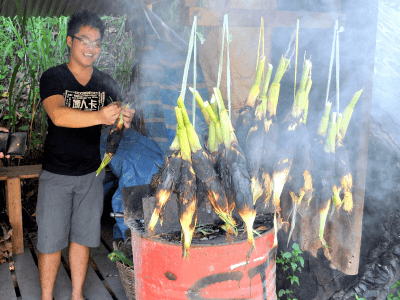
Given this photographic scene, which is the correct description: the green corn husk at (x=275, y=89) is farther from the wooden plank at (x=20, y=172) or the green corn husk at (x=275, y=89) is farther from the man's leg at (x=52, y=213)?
the wooden plank at (x=20, y=172)

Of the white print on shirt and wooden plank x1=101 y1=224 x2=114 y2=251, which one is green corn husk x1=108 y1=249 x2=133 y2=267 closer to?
wooden plank x1=101 y1=224 x2=114 y2=251

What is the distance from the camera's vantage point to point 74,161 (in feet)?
8.54

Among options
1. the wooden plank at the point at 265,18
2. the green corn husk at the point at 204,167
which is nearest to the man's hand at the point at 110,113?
the wooden plank at the point at 265,18

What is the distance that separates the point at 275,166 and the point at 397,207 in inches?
50.5

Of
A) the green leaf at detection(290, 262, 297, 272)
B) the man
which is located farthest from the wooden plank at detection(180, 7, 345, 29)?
the green leaf at detection(290, 262, 297, 272)

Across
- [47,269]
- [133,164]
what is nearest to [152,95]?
[133,164]

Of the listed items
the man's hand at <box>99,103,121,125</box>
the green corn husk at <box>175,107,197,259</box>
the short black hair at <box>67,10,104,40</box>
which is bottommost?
the green corn husk at <box>175,107,197,259</box>

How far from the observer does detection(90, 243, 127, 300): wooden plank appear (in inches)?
123

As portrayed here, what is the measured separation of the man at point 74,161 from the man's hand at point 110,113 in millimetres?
288

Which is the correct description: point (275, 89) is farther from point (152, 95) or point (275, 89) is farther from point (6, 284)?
point (6, 284)

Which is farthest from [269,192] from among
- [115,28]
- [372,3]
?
Result: [115,28]

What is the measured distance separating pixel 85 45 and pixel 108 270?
2.27 meters

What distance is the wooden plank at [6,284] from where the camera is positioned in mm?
2943

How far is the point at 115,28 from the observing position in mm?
5371
